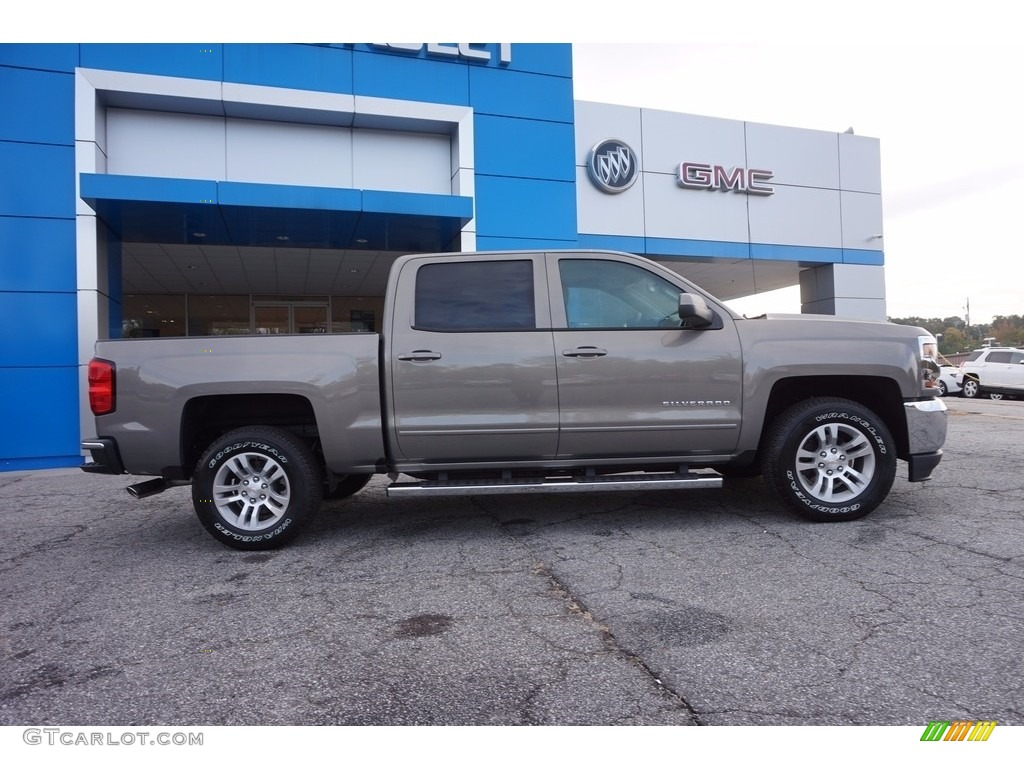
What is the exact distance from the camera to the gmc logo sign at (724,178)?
14164mm

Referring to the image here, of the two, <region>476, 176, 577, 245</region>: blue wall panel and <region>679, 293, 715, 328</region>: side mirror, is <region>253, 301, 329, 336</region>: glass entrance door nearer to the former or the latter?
<region>476, 176, 577, 245</region>: blue wall panel

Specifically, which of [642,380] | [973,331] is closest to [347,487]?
[642,380]

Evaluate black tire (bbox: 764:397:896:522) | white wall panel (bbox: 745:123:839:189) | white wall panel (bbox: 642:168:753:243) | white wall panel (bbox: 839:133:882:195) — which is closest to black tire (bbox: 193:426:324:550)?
black tire (bbox: 764:397:896:522)

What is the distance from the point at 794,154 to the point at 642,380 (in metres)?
13.3

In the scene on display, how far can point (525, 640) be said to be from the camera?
113 inches

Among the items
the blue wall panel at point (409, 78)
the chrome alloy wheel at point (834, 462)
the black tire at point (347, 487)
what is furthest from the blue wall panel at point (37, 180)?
the chrome alloy wheel at point (834, 462)

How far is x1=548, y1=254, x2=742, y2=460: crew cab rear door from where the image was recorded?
4.50m

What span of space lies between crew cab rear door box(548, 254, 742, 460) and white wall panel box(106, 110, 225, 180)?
27.1 feet

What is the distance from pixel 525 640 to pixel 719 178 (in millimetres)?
13751

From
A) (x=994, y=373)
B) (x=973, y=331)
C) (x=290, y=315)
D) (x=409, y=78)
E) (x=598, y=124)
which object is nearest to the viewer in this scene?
(x=409, y=78)

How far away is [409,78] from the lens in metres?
10.8

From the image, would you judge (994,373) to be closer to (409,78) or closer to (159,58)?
(409,78)

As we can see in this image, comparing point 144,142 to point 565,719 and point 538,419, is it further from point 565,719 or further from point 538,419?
point 565,719
